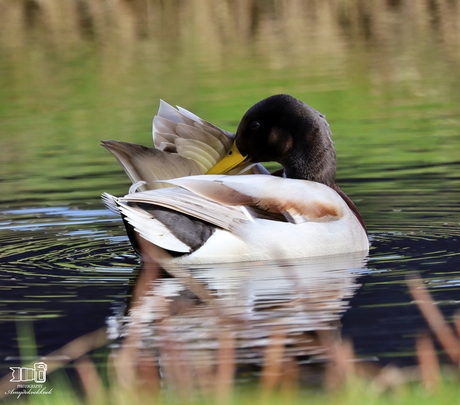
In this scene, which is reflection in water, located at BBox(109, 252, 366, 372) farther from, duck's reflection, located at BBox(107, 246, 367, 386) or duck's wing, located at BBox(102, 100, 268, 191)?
duck's wing, located at BBox(102, 100, 268, 191)

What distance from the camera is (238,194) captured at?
7.30 metres

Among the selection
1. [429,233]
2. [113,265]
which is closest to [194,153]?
[113,265]

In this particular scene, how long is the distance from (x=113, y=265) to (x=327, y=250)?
4.79ft

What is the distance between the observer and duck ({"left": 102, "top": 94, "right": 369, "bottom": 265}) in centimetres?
712

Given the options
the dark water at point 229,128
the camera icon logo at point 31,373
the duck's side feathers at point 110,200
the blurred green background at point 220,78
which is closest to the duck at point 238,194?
the duck's side feathers at point 110,200

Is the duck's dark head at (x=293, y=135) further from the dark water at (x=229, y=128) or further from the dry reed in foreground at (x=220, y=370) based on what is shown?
the dry reed in foreground at (x=220, y=370)

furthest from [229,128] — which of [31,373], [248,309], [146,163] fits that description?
[31,373]

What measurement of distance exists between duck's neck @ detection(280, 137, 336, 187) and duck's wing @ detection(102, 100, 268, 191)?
40cm

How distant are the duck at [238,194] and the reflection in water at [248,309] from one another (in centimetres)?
14

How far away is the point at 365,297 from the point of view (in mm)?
6402

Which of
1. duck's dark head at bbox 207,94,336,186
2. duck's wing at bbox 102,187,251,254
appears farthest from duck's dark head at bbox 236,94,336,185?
duck's wing at bbox 102,187,251,254

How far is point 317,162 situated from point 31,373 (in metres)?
3.85

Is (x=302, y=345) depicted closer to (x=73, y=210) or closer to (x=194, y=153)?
(x=194, y=153)

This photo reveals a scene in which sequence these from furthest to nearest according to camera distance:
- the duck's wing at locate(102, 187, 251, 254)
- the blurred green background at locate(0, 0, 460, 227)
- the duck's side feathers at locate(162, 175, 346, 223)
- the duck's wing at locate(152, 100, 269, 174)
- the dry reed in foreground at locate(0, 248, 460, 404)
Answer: the blurred green background at locate(0, 0, 460, 227)
the duck's wing at locate(152, 100, 269, 174)
the duck's side feathers at locate(162, 175, 346, 223)
the duck's wing at locate(102, 187, 251, 254)
the dry reed in foreground at locate(0, 248, 460, 404)
